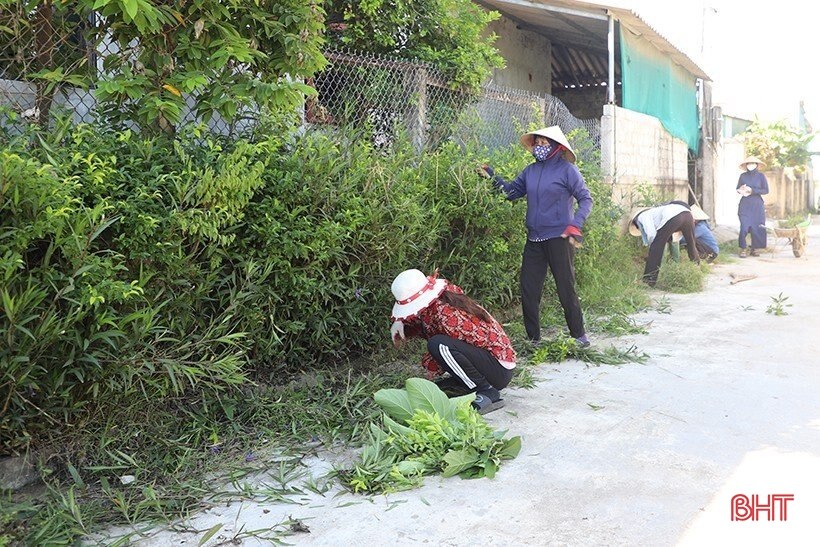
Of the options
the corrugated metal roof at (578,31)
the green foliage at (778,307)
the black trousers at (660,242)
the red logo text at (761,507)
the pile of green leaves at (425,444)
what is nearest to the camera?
the red logo text at (761,507)

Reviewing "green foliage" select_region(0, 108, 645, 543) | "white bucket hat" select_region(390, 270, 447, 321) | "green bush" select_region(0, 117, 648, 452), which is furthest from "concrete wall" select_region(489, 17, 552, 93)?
"white bucket hat" select_region(390, 270, 447, 321)

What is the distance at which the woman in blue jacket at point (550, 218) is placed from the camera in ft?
20.7

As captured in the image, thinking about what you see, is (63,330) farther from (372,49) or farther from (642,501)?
(372,49)

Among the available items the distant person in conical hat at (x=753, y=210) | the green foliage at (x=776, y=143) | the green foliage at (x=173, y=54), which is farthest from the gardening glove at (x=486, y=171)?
the green foliage at (x=776, y=143)

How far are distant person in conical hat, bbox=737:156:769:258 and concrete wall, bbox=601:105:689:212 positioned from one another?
3.86ft

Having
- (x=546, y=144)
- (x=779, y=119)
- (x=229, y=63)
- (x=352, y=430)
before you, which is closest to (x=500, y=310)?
(x=546, y=144)

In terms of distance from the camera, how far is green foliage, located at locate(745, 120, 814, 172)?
22.6 meters

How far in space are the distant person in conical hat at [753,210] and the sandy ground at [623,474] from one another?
27.6ft

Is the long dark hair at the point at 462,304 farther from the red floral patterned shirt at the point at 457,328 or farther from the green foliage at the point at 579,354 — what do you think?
the green foliage at the point at 579,354

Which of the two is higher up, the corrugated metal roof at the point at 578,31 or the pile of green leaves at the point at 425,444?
the corrugated metal roof at the point at 578,31

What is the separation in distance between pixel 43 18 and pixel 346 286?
2271 millimetres

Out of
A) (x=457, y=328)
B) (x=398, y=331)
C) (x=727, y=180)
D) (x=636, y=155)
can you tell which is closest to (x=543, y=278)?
(x=457, y=328)

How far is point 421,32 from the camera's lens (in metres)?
7.72

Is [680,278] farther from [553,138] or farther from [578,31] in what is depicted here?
[578,31]
